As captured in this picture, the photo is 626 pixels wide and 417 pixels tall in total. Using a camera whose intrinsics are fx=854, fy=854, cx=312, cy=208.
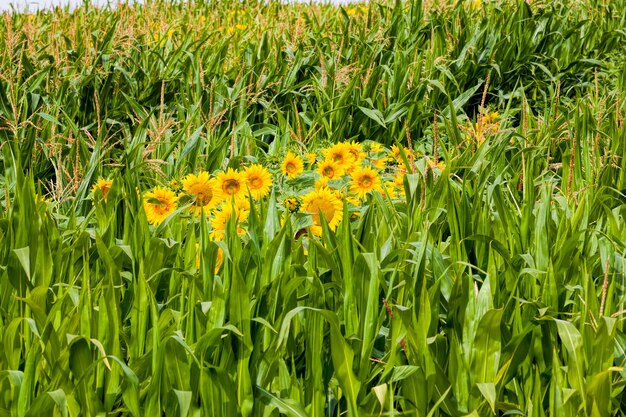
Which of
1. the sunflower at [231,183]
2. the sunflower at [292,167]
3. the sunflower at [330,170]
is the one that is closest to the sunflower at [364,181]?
the sunflower at [330,170]

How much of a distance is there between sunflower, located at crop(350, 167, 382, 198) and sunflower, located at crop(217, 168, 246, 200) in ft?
1.27

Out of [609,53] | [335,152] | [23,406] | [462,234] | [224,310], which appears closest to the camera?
[23,406]

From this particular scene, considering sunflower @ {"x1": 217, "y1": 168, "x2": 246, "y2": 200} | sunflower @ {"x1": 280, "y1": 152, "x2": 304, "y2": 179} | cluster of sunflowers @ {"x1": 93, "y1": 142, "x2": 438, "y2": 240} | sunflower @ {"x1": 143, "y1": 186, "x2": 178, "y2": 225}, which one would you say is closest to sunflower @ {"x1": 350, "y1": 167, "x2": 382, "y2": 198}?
cluster of sunflowers @ {"x1": 93, "y1": 142, "x2": 438, "y2": 240}

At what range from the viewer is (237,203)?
99.6 inches

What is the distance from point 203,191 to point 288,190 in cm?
43

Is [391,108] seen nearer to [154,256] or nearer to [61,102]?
[61,102]

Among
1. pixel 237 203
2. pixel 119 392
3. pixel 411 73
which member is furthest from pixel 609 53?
pixel 119 392

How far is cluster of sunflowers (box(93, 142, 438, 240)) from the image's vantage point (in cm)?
253

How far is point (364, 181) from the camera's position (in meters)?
2.82

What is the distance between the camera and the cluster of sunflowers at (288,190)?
2.53 metres

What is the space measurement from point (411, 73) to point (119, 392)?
327 cm

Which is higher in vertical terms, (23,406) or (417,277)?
(417,277)

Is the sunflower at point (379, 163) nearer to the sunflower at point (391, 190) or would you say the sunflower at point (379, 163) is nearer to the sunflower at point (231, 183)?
the sunflower at point (391, 190)

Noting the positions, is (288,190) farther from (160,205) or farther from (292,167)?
(160,205)
